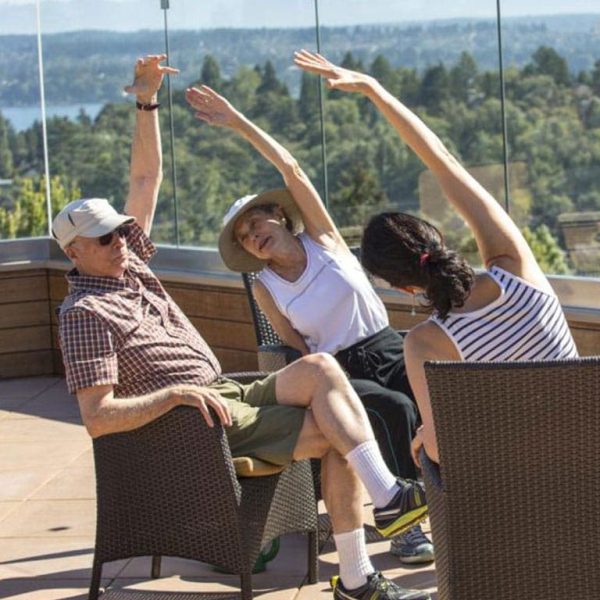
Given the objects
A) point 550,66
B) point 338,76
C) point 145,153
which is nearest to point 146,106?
point 145,153

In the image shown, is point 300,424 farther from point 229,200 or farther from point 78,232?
point 229,200

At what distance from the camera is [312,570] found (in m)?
4.31

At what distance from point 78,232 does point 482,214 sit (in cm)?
117

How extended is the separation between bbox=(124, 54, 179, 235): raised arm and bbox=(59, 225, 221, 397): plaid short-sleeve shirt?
45 cm

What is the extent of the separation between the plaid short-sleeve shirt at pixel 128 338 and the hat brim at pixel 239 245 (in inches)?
25.8

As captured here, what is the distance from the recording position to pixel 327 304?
186 inches

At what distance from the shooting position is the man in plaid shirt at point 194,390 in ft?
12.6

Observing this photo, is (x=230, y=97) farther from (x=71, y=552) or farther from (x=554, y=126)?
(x=71, y=552)

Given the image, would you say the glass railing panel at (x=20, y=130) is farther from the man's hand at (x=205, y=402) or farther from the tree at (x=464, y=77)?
the man's hand at (x=205, y=402)

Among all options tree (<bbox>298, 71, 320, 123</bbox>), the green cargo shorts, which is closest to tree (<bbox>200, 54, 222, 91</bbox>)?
tree (<bbox>298, 71, 320, 123</bbox>)

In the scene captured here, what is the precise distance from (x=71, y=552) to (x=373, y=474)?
1298mm

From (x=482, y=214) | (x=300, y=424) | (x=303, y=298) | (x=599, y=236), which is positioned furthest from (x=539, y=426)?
(x=599, y=236)

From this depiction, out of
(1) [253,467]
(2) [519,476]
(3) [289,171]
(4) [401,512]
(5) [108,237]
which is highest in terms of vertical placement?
(3) [289,171]

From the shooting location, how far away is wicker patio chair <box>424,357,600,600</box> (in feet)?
9.77
